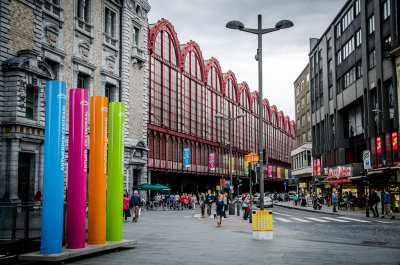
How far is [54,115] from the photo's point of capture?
1096 cm

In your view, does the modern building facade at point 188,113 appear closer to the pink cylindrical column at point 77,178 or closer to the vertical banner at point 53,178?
the pink cylindrical column at point 77,178

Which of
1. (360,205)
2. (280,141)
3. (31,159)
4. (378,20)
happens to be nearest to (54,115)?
(31,159)

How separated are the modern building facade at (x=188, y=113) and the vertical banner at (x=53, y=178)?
39.1 meters

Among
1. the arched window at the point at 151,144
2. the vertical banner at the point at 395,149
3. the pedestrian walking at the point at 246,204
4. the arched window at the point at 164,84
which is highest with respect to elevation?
the arched window at the point at 164,84

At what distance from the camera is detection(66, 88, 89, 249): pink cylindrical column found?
1132 cm

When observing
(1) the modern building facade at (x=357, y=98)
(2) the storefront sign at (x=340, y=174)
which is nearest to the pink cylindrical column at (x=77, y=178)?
(1) the modern building facade at (x=357, y=98)

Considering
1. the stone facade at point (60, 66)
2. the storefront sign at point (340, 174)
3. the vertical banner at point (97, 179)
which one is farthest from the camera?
the storefront sign at point (340, 174)

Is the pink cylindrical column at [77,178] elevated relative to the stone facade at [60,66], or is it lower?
lower

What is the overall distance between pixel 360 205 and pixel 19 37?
108 feet

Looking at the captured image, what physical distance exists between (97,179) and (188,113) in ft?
190

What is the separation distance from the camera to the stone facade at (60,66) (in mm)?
24484

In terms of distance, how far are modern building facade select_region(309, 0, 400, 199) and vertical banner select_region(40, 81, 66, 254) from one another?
2523 cm

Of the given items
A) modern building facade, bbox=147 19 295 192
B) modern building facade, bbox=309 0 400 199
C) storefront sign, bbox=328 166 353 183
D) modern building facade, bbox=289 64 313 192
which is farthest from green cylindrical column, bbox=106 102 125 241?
modern building facade, bbox=289 64 313 192

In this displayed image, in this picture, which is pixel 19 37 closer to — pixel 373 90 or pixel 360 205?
pixel 373 90
